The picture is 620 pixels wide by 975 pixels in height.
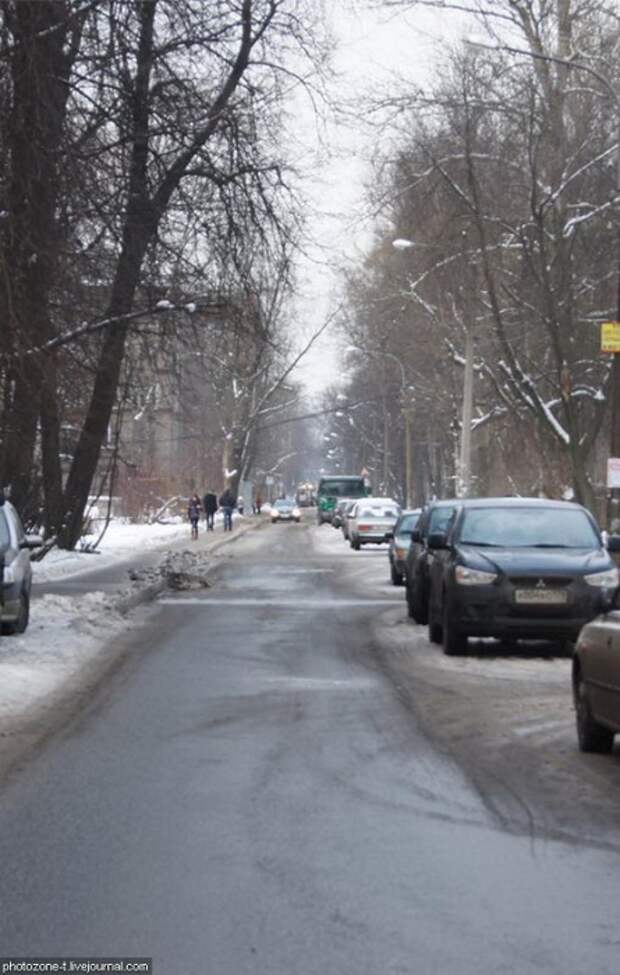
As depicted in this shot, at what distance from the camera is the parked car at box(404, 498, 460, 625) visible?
2144cm

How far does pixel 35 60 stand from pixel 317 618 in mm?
8359

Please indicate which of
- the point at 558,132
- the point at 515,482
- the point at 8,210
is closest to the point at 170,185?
the point at 8,210

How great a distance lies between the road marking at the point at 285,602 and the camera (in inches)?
1002

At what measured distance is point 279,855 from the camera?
7.65m

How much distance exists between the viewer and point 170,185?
79.3 ft

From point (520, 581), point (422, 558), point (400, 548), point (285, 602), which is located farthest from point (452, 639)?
point (400, 548)

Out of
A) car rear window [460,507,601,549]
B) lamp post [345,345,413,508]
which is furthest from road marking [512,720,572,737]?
lamp post [345,345,413,508]

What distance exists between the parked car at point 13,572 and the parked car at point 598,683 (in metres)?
7.96

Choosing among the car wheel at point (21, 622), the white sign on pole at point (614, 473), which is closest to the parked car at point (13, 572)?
the car wheel at point (21, 622)

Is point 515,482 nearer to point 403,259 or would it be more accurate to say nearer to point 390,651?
point 403,259

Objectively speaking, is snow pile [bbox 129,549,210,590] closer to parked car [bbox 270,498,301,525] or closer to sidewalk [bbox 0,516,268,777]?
sidewalk [bbox 0,516,268,777]

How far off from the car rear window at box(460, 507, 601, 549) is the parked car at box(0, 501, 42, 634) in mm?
4770

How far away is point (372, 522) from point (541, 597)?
3455cm

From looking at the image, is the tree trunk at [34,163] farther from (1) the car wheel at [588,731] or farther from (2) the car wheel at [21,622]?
(1) the car wheel at [588,731]
